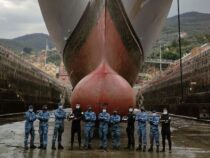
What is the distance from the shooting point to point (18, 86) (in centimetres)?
3066

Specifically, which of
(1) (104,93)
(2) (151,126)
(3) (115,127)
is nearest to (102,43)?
(1) (104,93)

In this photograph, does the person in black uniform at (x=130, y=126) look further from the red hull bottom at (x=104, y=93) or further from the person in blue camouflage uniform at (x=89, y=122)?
the person in blue camouflage uniform at (x=89, y=122)

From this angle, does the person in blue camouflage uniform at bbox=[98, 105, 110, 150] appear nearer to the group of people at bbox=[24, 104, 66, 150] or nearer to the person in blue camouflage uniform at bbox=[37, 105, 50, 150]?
the group of people at bbox=[24, 104, 66, 150]

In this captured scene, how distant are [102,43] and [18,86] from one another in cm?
1910

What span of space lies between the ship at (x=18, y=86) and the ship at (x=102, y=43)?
9.34m

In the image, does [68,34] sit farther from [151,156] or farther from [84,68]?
[151,156]

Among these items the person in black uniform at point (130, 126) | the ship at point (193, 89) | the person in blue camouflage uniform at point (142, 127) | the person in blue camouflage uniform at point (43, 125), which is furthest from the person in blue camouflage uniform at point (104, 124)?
the ship at point (193, 89)

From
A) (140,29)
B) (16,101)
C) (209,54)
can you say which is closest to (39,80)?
(16,101)

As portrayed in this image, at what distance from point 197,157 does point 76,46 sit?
21.9 feet

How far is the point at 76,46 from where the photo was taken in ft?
46.0

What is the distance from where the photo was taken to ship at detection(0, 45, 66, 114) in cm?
2549

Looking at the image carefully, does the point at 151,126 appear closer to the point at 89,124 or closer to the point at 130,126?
the point at 130,126

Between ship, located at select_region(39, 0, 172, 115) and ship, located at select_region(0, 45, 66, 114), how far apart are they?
30.7 ft

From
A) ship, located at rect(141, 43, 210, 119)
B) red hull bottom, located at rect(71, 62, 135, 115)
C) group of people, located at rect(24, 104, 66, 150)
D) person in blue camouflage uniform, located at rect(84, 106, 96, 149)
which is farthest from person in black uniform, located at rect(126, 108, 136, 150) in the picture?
ship, located at rect(141, 43, 210, 119)
